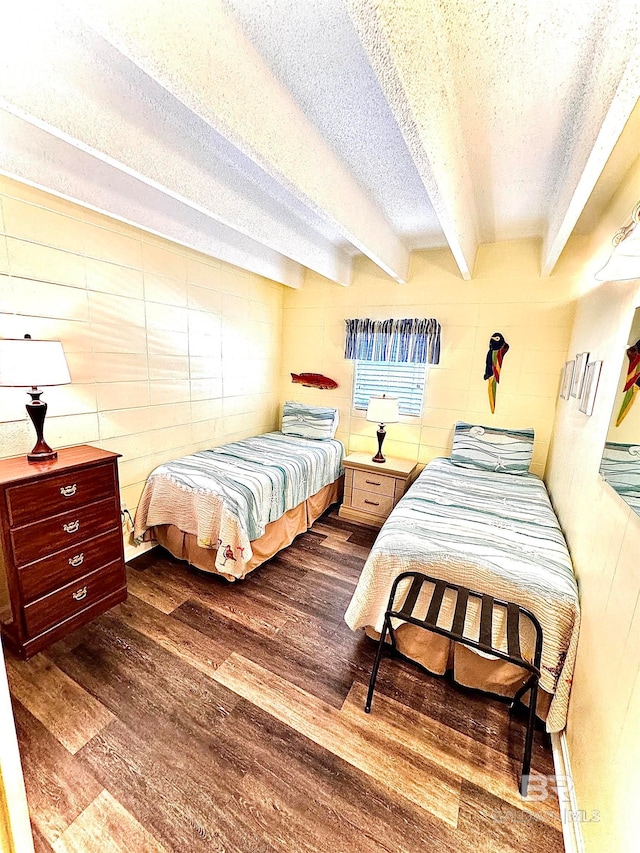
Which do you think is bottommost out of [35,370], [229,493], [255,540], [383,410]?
[255,540]

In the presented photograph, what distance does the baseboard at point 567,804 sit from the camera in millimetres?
1065

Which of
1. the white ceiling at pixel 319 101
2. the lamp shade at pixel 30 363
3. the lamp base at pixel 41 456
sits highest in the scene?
the white ceiling at pixel 319 101

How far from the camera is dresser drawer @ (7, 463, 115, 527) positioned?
1562 mm

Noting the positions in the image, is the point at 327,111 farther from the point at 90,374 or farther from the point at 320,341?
the point at 320,341

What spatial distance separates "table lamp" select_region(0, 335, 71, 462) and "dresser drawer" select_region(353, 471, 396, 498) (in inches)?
91.0

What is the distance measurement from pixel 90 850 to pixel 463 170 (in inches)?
120

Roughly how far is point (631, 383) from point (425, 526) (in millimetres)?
1078

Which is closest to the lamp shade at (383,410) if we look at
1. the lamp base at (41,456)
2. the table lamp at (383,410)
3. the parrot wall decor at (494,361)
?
the table lamp at (383,410)

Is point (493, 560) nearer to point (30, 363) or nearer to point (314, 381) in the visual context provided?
point (30, 363)

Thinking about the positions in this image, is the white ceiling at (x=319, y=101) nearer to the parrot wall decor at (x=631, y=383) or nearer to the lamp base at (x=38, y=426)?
the parrot wall decor at (x=631, y=383)

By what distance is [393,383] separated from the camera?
341 cm

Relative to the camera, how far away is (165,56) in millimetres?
943

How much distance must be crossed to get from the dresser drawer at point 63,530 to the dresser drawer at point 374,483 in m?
1.99

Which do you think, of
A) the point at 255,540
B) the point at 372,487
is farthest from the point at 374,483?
the point at 255,540
